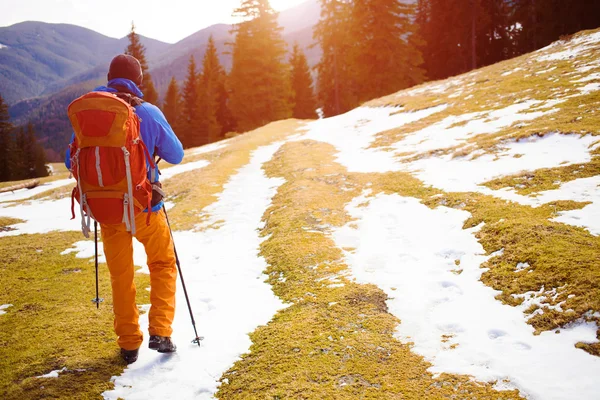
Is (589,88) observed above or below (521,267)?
above

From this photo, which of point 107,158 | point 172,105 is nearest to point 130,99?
point 107,158

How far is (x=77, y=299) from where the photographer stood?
557 centimetres

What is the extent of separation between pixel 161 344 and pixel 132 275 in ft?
2.82

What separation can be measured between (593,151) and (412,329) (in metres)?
6.56

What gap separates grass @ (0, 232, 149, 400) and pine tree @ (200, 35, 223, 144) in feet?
150

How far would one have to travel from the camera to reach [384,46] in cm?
3575

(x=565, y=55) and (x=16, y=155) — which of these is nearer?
(x=565, y=55)

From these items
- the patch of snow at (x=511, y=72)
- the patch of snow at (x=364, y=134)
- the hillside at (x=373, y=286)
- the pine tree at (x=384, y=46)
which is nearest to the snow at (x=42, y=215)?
the hillside at (x=373, y=286)

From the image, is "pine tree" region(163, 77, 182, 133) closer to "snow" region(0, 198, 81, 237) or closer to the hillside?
"snow" region(0, 198, 81, 237)

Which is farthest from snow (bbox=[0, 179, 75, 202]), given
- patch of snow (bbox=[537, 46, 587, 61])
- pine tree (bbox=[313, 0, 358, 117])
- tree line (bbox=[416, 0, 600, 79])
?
tree line (bbox=[416, 0, 600, 79])

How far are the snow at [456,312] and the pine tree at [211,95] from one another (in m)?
47.3

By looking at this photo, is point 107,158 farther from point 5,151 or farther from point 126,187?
point 5,151

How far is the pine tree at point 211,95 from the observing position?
5134 centimetres

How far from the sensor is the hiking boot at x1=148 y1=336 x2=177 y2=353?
3.94 metres
